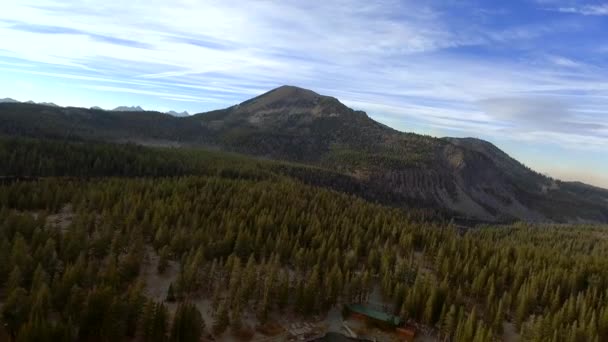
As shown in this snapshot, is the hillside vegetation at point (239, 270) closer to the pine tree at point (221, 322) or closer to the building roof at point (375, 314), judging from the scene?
the pine tree at point (221, 322)

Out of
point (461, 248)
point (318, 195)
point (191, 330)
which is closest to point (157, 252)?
point (191, 330)

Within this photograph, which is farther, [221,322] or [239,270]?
[239,270]

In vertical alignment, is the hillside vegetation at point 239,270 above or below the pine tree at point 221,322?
above

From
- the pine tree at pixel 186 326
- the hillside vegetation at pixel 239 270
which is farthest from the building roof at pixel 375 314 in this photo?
the pine tree at pixel 186 326

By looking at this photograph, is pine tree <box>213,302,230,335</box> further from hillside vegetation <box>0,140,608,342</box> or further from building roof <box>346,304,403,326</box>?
building roof <box>346,304,403,326</box>

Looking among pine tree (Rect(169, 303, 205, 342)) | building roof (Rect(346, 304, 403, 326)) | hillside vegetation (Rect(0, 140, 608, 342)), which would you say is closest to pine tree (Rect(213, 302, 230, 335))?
hillside vegetation (Rect(0, 140, 608, 342))

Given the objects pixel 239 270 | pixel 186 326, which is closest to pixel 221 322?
pixel 186 326

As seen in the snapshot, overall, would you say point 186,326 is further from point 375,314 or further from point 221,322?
point 375,314

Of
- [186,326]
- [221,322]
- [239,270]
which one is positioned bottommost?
[221,322]

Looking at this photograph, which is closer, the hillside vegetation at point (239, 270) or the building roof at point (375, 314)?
the hillside vegetation at point (239, 270)
